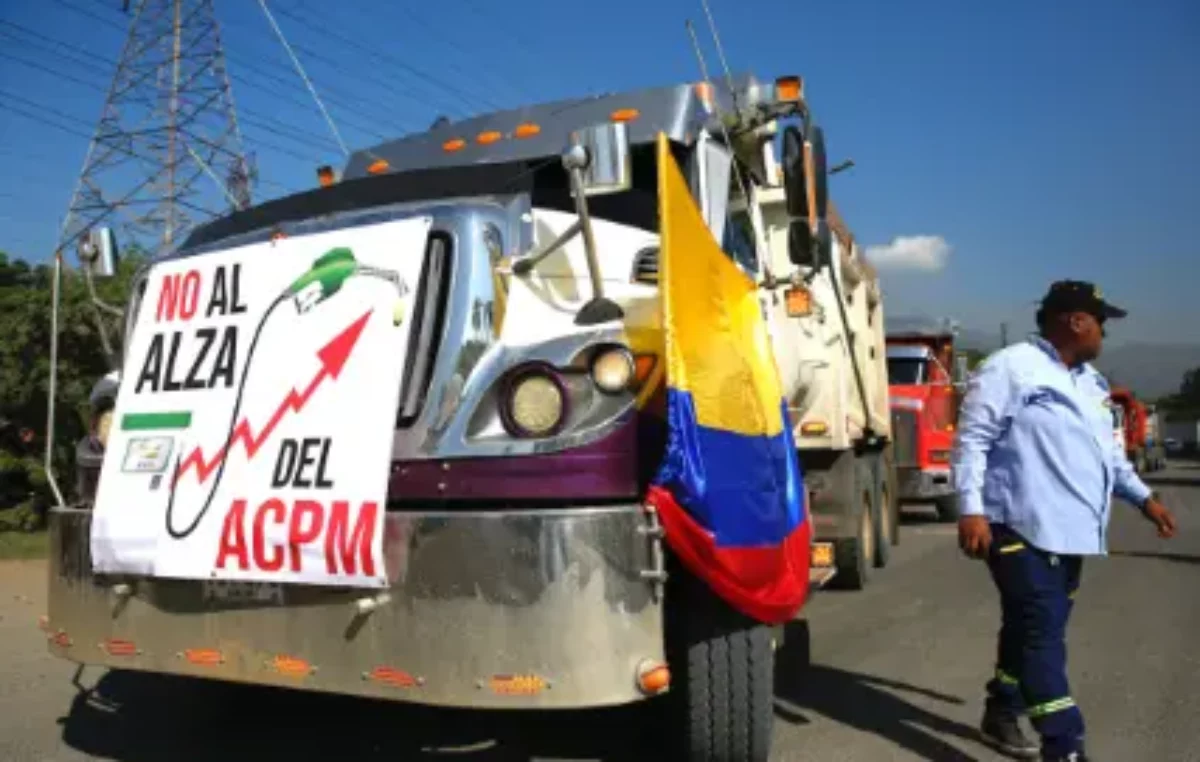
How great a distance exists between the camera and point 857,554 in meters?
8.43

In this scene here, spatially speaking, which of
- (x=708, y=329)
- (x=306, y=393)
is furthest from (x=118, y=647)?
(x=708, y=329)

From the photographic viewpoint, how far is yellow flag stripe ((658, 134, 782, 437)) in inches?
128

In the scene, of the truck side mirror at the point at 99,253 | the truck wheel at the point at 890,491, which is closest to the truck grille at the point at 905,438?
the truck wheel at the point at 890,491

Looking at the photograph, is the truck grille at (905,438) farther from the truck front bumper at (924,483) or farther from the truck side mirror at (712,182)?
the truck side mirror at (712,182)

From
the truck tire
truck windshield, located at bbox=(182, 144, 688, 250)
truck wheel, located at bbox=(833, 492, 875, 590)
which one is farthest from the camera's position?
the truck tire

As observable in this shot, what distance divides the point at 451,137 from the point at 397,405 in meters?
2.37

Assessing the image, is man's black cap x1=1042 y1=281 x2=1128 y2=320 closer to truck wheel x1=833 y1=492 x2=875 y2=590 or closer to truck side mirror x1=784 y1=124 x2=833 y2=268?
truck side mirror x1=784 y1=124 x2=833 y2=268

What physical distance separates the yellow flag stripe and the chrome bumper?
44 cm

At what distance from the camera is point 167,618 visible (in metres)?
3.77

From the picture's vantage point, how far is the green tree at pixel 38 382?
1176 centimetres

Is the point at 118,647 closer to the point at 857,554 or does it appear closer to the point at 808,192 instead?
the point at 808,192

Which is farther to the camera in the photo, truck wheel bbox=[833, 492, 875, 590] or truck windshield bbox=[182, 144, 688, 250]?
truck wheel bbox=[833, 492, 875, 590]

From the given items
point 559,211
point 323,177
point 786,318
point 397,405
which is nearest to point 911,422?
point 786,318

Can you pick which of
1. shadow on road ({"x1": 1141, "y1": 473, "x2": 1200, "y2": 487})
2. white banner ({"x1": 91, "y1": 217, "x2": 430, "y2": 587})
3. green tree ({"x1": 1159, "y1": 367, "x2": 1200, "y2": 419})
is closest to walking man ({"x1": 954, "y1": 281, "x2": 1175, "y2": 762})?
white banner ({"x1": 91, "y1": 217, "x2": 430, "y2": 587})
